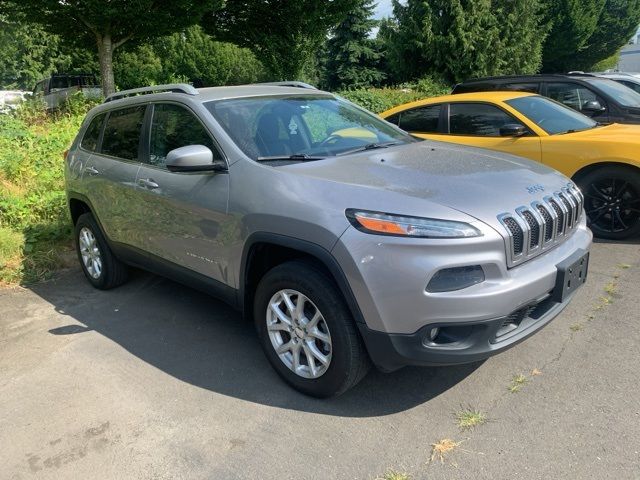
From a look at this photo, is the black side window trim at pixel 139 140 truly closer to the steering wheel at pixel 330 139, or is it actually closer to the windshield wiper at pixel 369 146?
the steering wheel at pixel 330 139

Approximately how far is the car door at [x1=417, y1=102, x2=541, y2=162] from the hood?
8.12 ft

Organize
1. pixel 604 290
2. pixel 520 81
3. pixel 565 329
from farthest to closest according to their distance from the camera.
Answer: pixel 520 81
pixel 604 290
pixel 565 329

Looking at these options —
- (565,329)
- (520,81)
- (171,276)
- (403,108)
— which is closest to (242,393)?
(171,276)

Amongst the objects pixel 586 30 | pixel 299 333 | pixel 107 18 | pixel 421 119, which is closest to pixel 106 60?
pixel 107 18

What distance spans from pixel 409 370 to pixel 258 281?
1073 millimetres

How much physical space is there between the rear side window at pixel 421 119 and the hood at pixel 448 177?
10.3 ft

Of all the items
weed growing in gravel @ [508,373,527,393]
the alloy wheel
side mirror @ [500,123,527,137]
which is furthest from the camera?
side mirror @ [500,123,527,137]

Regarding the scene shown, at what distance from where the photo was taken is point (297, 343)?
3.11 meters

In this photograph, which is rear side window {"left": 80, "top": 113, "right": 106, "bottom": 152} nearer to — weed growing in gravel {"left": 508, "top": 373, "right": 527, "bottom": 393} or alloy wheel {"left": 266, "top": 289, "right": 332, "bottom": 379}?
alloy wheel {"left": 266, "top": 289, "right": 332, "bottom": 379}

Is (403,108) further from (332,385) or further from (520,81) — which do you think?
(332,385)

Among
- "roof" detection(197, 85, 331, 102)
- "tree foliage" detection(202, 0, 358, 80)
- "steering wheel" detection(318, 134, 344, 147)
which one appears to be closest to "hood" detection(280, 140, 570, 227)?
"steering wheel" detection(318, 134, 344, 147)

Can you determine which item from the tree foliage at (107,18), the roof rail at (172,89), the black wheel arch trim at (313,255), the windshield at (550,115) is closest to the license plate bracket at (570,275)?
the black wheel arch trim at (313,255)

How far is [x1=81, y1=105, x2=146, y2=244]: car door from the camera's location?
4.29 metres

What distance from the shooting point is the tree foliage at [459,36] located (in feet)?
63.7
